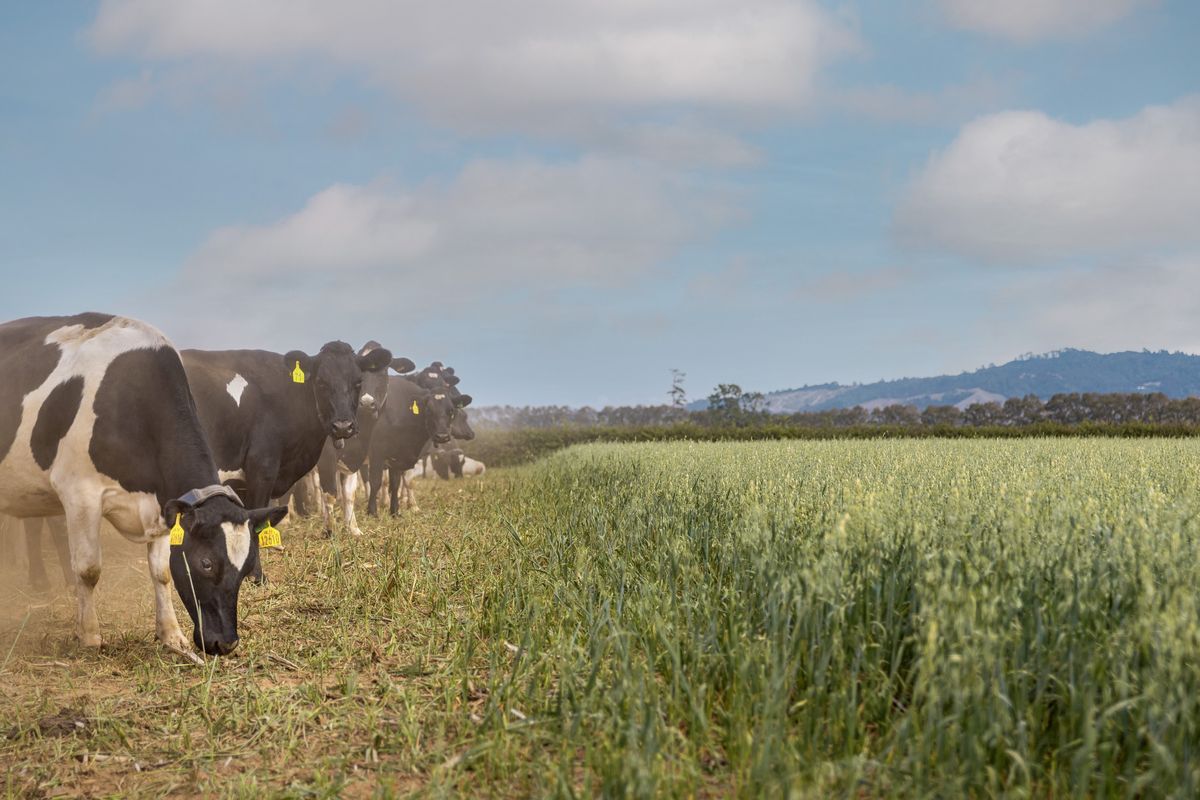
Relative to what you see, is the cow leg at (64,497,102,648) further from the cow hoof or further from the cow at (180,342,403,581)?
the cow at (180,342,403,581)

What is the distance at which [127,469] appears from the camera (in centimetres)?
749

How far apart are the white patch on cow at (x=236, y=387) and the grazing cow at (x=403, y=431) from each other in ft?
16.6

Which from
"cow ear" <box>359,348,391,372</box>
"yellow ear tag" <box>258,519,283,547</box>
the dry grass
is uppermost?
"cow ear" <box>359,348,391,372</box>

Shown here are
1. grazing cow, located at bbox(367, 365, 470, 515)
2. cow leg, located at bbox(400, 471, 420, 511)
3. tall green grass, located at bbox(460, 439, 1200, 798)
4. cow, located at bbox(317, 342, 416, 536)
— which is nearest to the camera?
tall green grass, located at bbox(460, 439, 1200, 798)

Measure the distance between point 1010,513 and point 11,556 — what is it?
34.1ft

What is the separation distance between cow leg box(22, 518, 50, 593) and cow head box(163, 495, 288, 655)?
404cm

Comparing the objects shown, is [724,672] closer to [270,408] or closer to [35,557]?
[270,408]

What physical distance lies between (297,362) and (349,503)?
259 cm

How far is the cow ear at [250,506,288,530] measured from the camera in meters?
7.03

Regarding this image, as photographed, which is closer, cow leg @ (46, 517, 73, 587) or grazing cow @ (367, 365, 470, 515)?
cow leg @ (46, 517, 73, 587)

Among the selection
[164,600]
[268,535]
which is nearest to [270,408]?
[268,535]

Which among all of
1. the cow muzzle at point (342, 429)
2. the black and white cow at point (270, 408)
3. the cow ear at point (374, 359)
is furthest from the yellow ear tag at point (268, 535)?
the cow ear at point (374, 359)

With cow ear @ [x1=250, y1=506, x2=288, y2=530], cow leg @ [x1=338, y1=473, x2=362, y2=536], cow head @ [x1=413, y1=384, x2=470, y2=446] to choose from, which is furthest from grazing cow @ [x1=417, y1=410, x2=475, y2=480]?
cow ear @ [x1=250, y1=506, x2=288, y2=530]

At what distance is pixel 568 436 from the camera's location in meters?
39.2
